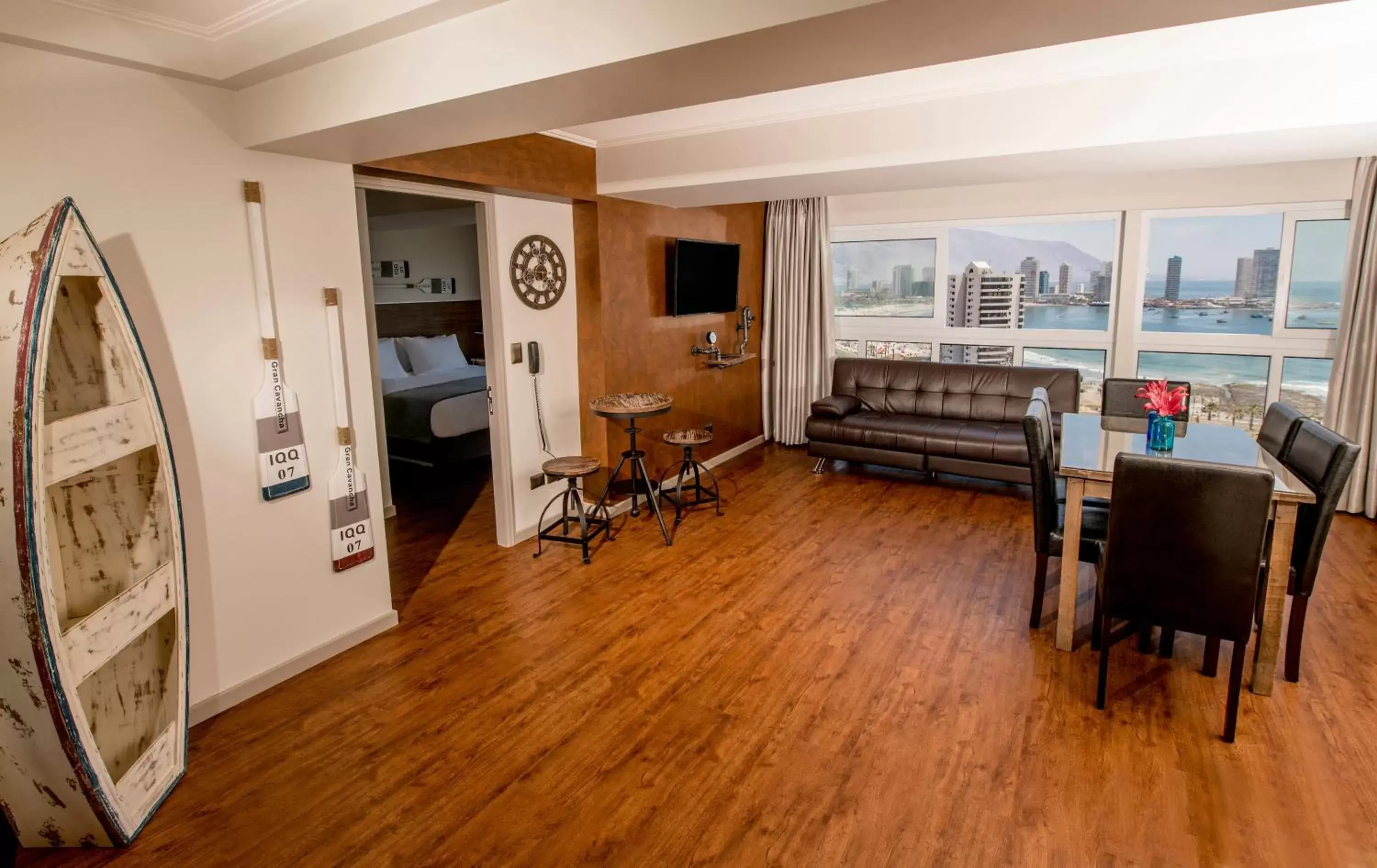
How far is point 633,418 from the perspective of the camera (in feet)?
14.4

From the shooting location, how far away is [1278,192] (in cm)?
500

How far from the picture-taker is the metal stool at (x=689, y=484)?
475 cm

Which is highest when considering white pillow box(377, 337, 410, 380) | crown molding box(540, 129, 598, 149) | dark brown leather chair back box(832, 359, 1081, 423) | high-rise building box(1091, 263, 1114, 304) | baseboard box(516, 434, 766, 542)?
crown molding box(540, 129, 598, 149)

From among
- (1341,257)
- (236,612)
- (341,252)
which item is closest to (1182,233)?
(1341,257)

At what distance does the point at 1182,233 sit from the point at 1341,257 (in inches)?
36.3

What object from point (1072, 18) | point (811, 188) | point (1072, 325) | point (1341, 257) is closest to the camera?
point (1072, 18)

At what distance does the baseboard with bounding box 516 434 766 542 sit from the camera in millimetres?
4480

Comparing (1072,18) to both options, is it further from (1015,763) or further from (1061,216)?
(1061,216)

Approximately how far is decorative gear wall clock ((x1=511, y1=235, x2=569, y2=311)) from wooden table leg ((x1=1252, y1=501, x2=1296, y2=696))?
3.55 m

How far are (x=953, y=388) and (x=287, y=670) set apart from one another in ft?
16.0

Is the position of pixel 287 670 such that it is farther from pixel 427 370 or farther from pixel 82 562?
pixel 427 370

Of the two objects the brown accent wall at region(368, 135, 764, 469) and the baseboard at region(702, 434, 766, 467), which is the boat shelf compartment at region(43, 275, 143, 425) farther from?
the baseboard at region(702, 434, 766, 467)

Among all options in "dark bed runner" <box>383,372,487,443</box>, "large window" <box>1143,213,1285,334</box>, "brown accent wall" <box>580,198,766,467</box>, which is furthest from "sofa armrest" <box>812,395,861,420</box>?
"dark bed runner" <box>383,372,487,443</box>

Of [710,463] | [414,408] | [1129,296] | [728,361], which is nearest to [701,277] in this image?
[728,361]
